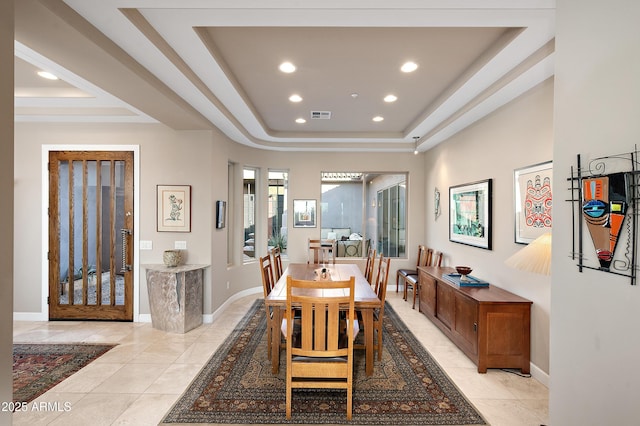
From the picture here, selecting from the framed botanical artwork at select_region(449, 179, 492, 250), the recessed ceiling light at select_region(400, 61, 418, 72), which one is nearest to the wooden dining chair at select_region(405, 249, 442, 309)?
the framed botanical artwork at select_region(449, 179, 492, 250)

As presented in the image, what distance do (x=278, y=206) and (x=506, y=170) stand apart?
4.25 meters

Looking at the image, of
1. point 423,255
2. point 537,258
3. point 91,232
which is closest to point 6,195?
point 91,232

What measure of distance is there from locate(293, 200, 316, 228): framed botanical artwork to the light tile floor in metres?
2.70

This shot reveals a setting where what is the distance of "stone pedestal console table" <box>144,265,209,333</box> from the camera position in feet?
13.1

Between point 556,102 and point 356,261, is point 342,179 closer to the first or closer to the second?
point 356,261

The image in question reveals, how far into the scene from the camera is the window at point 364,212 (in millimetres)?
6594

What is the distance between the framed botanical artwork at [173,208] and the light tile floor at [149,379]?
141 cm

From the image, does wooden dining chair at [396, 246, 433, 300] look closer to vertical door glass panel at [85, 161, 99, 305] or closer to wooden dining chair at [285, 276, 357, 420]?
wooden dining chair at [285, 276, 357, 420]

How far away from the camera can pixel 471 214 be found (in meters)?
4.32

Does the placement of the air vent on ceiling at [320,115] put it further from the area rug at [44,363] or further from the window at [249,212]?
the area rug at [44,363]

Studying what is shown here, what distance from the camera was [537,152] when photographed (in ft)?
9.87

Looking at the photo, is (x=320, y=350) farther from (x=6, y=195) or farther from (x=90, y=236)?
(x=90, y=236)

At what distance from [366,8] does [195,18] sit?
1.19m

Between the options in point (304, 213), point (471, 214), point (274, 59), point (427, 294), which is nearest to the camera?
point (274, 59)
